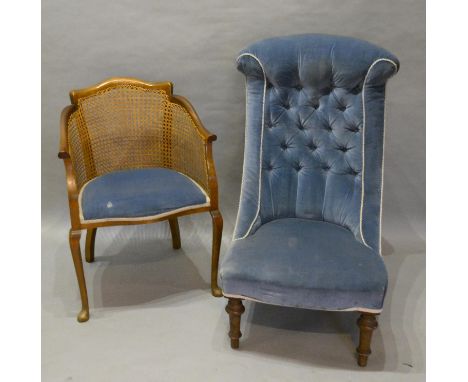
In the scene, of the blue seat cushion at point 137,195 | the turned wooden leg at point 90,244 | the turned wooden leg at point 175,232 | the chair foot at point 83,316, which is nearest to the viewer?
the blue seat cushion at point 137,195

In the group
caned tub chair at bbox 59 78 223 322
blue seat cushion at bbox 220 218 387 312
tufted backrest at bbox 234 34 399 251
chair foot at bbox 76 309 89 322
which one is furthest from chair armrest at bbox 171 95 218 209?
chair foot at bbox 76 309 89 322

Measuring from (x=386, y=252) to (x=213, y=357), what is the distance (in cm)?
122

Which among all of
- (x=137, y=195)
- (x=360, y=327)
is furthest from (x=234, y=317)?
(x=137, y=195)

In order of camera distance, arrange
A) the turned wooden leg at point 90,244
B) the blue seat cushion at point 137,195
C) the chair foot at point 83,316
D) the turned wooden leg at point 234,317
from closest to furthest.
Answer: the turned wooden leg at point 234,317 < the blue seat cushion at point 137,195 < the chair foot at point 83,316 < the turned wooden leg at point 90,244

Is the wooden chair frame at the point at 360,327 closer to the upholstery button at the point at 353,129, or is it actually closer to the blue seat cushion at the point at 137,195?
the blue seat cushion at the point at 137,195

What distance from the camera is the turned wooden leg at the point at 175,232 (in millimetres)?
2481

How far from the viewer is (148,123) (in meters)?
2.34

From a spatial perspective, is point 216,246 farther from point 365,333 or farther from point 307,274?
point 365,333

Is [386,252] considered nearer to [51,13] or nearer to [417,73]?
[417,73]

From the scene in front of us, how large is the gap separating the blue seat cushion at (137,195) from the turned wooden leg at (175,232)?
441 mm

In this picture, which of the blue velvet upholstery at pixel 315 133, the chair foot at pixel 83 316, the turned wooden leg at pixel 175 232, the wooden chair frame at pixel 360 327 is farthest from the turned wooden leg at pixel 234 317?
the turned wooden leg at pixel 175 232

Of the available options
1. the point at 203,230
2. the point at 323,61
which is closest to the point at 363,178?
the point at 323,61

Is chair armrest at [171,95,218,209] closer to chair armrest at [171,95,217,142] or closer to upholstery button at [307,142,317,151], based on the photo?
chair armrest at [171,95,217,142]

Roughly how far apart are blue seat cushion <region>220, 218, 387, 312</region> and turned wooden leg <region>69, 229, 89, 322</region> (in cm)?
65
